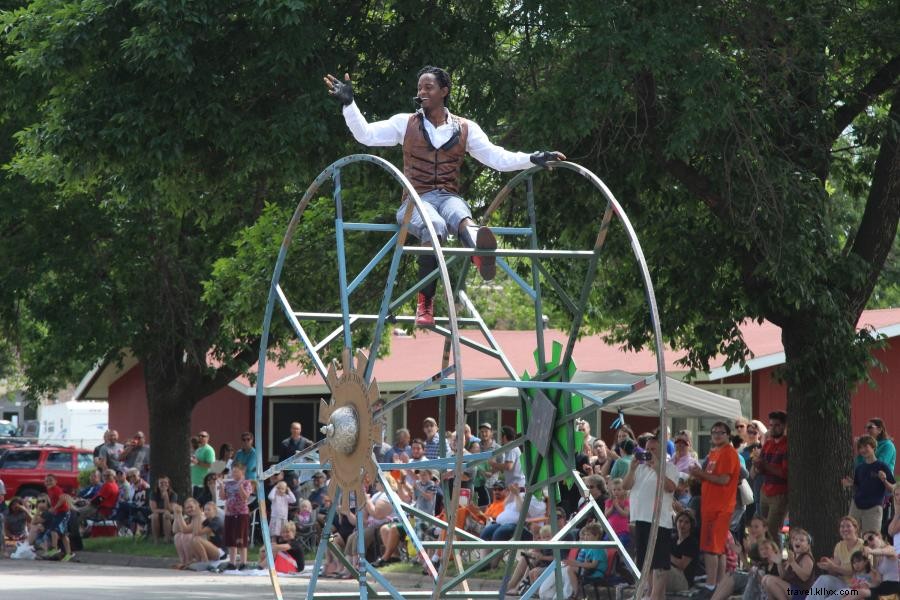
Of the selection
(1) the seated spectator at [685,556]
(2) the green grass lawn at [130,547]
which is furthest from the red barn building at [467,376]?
(1) the seated spectator at [685,556]

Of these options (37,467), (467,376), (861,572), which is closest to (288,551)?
(467,376)

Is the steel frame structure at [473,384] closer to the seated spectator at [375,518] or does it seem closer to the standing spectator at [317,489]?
the seated spectator at [375,518]

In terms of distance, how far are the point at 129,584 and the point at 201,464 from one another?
6228mm

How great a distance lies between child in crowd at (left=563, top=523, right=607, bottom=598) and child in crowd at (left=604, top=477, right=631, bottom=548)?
0.43 metres

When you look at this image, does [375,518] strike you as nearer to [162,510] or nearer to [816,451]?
[162,510]

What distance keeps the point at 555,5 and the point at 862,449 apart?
4.96 meters

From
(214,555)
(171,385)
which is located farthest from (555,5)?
(171,385)

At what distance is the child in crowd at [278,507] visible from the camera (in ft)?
60.5

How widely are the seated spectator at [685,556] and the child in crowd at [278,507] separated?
20.2ft

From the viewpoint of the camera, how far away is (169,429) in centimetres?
2338

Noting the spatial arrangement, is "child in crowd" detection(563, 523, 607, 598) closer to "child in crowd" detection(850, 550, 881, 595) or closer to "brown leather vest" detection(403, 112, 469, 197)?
"child in crowd" detection(850, 550, 881, 595)

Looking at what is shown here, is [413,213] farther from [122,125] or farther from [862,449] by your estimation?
[862,449]

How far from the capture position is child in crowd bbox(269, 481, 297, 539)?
1845cm

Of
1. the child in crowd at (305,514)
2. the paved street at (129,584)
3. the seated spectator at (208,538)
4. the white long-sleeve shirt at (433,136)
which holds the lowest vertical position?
the paved street at (129,584)
